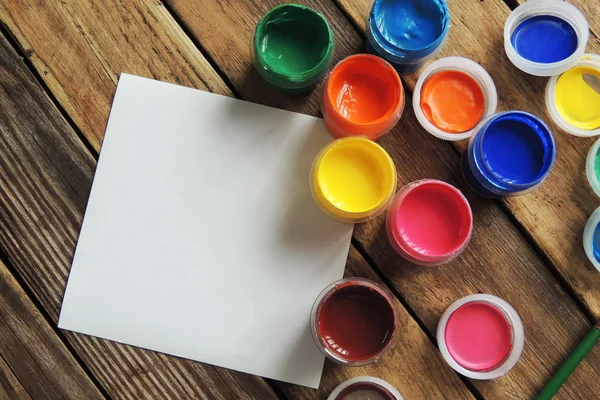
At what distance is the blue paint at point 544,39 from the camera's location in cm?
101

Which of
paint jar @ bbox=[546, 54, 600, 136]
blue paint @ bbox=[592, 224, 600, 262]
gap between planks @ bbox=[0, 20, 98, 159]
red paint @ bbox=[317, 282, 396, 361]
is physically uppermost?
gap between planks @ bbox=[0, 20, 98, 159]

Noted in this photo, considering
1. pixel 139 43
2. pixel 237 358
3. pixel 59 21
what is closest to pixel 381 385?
pixel 237 358

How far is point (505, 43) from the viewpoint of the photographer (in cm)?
100

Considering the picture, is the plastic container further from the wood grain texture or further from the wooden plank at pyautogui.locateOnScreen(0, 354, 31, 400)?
the wooden plank at pyautogui.locateOnScreen(0, 354, 31, 400)

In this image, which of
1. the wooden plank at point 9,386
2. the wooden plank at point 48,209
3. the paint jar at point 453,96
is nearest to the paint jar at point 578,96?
the paint jar at point 453,96

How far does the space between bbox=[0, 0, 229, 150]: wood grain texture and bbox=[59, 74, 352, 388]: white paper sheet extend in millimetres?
26

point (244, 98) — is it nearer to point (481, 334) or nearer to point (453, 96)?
point (453, 96)

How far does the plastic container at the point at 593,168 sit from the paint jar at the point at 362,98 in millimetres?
325

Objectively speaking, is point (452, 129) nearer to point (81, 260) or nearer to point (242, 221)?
point (242, 221)

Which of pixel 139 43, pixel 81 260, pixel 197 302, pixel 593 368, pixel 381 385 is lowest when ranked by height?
pixel 593 368

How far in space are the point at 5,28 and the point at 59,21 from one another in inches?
3.6

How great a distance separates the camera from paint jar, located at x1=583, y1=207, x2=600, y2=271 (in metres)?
0.99

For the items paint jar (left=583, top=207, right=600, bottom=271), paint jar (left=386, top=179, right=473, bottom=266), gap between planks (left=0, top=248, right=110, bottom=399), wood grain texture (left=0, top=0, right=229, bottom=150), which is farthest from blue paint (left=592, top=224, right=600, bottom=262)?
gap between planks (left=0, top=248, right=110, bottom=399)

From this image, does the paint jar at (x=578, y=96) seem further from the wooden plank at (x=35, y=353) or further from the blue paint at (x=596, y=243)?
the wooden plank at (x=35, y=353)
